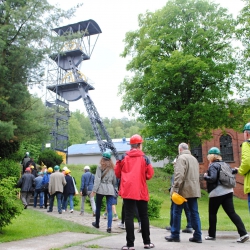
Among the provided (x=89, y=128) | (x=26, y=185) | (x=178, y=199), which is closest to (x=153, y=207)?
(x=178, y=199)

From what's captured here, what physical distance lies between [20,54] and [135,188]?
10.4 m

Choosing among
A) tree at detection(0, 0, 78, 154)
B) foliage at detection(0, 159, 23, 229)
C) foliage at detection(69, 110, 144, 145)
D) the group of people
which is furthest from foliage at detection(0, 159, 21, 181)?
foliage at detection(69, 110, 144, 145)

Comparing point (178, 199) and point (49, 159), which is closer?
point (178, 199)

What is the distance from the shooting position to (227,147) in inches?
1331

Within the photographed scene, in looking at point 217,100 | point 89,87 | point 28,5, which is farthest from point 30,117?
point 89,87

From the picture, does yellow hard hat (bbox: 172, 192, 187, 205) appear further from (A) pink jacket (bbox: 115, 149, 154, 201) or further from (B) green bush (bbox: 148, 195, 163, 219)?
(B) green bush (bbox: 148, 195, 163, 219)

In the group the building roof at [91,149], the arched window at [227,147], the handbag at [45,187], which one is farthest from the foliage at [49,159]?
the building roof at [91,149]

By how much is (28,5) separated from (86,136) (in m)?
80.0

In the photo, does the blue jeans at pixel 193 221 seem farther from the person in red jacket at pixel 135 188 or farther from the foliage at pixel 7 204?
the foliage at pixel 7 204

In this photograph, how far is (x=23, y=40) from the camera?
45.7ft

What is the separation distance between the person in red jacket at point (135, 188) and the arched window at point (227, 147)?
30130mm

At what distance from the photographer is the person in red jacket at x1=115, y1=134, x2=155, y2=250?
17.2 feet

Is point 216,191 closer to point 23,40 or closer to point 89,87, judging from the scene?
point 23,40

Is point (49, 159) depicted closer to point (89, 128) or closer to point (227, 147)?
point (227, 147)
